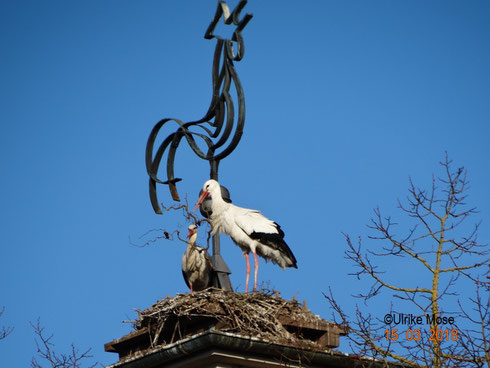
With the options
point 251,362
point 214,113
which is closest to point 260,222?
point 214,113

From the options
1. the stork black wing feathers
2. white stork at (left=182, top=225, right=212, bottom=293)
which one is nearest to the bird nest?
white stork at (left=182, top=225, right=212, bottom=293)

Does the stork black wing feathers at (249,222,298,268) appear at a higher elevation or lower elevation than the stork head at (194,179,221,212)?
lower

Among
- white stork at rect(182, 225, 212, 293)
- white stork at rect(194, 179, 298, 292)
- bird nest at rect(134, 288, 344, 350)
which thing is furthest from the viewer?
white stork at rect(194, 179, 298, 292)

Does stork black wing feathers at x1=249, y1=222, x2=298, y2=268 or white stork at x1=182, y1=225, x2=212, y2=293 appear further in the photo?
stork black wing feathers at x1=249, y1=222, x2=298, y2=268

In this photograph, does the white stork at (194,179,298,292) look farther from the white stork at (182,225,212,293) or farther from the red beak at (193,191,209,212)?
the white stork at (182,225,212,293)

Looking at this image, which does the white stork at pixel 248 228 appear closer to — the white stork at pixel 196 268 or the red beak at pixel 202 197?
the red beak at pixel 202 197

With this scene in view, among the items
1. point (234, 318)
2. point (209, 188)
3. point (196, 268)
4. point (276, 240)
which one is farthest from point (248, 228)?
point (234, 318)

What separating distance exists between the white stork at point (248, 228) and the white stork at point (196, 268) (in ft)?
1.97

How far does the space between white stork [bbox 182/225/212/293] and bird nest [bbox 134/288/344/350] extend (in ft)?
2.55

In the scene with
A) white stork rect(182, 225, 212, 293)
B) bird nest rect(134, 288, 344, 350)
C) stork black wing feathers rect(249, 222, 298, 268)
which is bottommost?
bird nest rect(134, 288, 344, 350)

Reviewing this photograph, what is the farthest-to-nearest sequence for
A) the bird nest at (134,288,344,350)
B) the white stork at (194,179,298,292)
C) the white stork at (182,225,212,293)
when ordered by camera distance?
the white stork at (194,179,298,292) < the white stork at (182,225,212,293) < the bird nest at (134,288,344,350)

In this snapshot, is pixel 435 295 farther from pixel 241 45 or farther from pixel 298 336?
pixel 241 45

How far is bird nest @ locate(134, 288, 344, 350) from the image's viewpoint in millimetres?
11875

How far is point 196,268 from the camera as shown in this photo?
13703 mm
